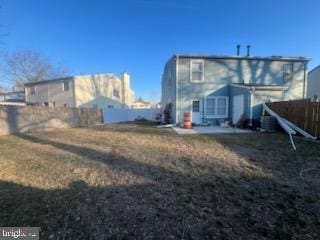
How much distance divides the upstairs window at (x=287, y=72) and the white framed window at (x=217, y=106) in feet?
15.6

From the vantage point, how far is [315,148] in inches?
251

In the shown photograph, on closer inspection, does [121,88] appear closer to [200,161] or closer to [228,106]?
[228,106]

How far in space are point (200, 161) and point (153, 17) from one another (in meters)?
13.0

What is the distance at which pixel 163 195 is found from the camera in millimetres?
3117

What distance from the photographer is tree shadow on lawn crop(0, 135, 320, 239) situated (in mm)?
2229

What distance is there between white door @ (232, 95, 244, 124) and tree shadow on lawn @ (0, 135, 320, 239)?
9306 mm

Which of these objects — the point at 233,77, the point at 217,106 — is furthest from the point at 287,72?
the point at 217,106

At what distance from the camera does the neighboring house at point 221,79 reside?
13547 mm

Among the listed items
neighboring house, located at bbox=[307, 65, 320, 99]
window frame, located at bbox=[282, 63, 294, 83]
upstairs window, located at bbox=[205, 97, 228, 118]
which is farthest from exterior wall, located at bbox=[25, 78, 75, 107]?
neighboring house, located at bbox=[307, 65, 320, 99]

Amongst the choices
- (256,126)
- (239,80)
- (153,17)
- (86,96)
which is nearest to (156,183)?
(256,126)

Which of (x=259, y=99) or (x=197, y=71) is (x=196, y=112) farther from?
(x=259, y=99)

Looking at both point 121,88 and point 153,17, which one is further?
point 121,88

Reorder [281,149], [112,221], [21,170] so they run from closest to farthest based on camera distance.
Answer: [112,221] < [21,170] < [281,149]

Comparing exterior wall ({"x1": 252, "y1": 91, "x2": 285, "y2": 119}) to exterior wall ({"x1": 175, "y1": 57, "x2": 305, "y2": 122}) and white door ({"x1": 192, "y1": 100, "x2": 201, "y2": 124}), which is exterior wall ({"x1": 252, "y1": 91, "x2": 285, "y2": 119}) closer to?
exterior wall ({"x1": 175, "y1": 57, "x2": 305, "y2": 122})
